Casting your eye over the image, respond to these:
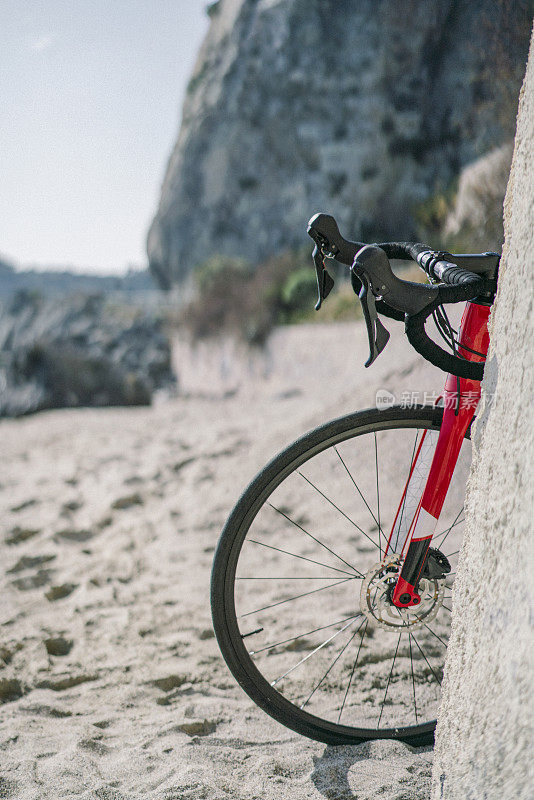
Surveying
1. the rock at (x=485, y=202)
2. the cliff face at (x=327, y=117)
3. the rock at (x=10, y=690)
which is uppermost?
the cliff face at (x=327, y=117)

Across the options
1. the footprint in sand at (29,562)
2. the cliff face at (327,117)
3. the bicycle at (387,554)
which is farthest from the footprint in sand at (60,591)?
the cliff face at (327,117)

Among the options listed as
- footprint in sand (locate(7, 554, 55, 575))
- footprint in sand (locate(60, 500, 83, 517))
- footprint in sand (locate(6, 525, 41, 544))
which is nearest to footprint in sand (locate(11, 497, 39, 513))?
footprint in sand (locate(60, 500, 83, 517))

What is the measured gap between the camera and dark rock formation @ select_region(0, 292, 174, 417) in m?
9.39

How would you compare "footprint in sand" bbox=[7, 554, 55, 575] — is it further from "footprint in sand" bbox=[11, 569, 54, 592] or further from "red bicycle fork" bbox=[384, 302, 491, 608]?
"red bicycle fork" bbox=[384, 302, 491, 608]

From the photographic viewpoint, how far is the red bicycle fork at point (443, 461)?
1.34 meters

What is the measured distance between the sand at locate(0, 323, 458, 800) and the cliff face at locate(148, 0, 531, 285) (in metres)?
1.67

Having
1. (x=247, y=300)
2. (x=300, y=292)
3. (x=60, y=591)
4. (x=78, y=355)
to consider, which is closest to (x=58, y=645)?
(x=60, y=591)

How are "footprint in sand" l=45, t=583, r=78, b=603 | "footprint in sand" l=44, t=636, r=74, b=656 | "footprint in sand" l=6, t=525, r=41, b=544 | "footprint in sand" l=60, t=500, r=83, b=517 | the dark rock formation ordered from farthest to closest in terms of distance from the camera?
1. the dark rock formation
2. "footprint in sand" l=60, t=500, r=83, b=517
3. "footprint in sand" l=6, t=525, r=41, b=544
4. "footprint in sand" l=45, t=583, r=78, b=603
5. "footprint in sand" l=44, t=636, r=74, b=656

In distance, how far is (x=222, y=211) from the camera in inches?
582

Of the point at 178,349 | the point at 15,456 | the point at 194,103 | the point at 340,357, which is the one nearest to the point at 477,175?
the point at 340,357

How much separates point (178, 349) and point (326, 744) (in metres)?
9.84

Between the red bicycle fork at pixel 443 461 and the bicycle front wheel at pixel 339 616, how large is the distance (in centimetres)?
4

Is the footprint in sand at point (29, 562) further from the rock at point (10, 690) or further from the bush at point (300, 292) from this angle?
the bush at point (300, 292)

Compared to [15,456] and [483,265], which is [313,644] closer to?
[483,265]
